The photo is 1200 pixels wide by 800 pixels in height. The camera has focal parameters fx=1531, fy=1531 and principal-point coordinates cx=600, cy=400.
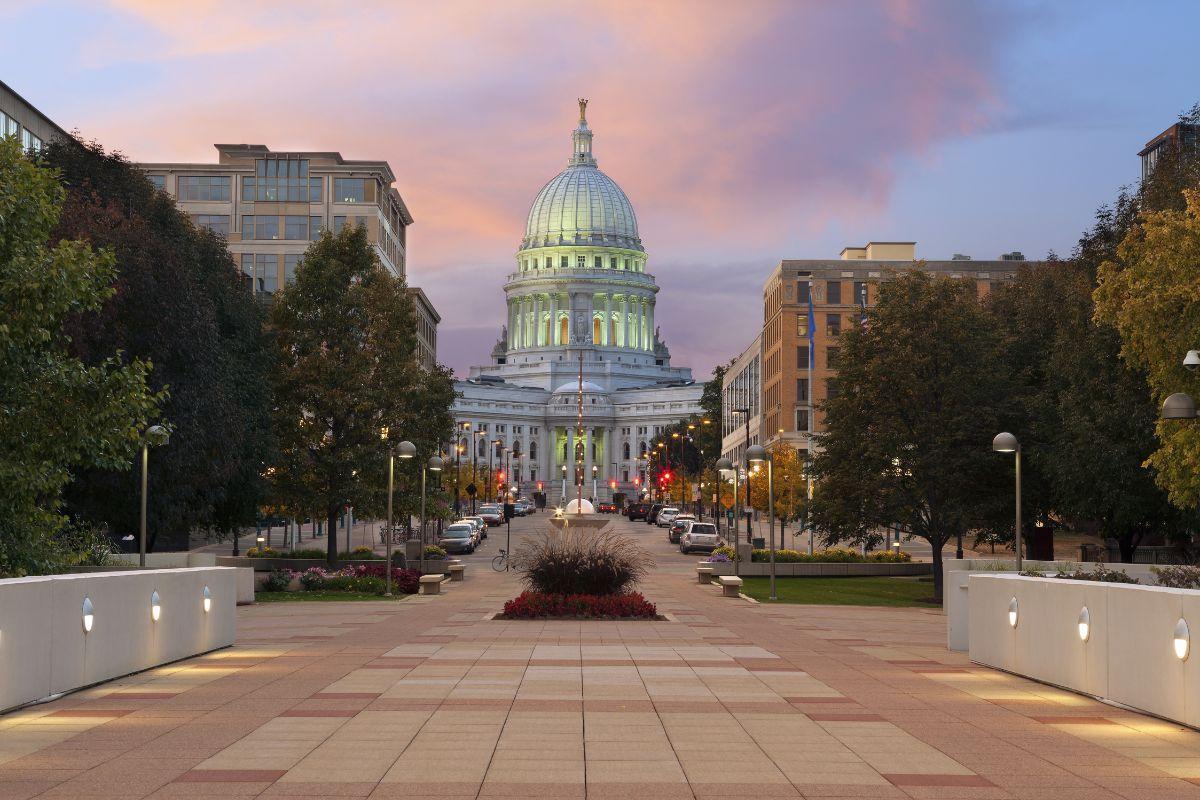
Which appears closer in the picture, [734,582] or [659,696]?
[659,696]

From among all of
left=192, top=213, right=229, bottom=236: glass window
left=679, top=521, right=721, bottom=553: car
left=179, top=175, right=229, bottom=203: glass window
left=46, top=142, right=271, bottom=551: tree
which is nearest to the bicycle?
left=46, top=142, right=271, bottom=551: tree

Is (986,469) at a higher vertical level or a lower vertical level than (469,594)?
higher

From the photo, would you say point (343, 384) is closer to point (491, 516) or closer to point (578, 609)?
point (578, 609)

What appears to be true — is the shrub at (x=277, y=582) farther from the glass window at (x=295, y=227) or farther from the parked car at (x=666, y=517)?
the glass window at (x=295, y=227)

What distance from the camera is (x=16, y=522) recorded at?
24.3 metres

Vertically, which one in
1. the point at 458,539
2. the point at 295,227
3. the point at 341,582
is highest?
the point at 295,227

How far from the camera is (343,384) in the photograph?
5275 cm

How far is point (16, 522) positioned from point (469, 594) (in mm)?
21288

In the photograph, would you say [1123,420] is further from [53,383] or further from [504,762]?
[504,762]

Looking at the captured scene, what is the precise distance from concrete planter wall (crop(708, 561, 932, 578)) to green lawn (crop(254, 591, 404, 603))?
1496cm

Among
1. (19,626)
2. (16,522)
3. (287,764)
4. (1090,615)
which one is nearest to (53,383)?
(16,522)

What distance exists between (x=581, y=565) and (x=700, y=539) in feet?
146

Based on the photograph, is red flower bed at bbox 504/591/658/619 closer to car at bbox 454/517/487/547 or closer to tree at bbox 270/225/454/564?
tree at bbox 270/225/454/564

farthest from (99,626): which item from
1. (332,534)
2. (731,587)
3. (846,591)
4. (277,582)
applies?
(332,534)
